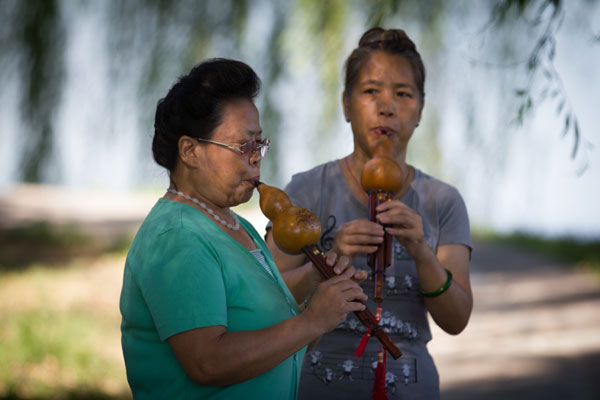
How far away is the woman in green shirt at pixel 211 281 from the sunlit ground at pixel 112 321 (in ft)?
9.14

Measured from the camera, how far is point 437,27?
3.73 meters

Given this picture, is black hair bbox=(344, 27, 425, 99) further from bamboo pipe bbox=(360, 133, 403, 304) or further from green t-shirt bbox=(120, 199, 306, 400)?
green t-shirt bbox=(120, 199, 306, 400)

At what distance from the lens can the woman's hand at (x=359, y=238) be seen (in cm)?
171

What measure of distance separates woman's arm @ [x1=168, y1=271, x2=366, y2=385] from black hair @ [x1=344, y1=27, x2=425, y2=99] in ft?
2.96

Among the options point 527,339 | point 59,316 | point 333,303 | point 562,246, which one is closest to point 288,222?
point 333,303

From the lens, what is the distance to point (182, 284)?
1345mm

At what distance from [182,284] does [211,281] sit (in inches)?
2.4

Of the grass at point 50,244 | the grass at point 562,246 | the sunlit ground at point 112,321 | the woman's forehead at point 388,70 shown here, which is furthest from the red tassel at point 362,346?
the grass at point 562,246

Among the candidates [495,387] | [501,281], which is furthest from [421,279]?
[501,281]


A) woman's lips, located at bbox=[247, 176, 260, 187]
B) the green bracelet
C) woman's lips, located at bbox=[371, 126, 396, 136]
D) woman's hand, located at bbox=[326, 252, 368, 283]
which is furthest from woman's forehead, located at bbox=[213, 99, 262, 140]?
the green bracelet

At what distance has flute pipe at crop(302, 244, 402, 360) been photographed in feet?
5.42

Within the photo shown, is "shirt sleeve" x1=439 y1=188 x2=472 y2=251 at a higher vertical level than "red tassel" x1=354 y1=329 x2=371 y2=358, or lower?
higher

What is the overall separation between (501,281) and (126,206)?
7.33 m

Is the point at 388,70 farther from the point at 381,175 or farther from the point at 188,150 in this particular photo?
the point at 188,150
